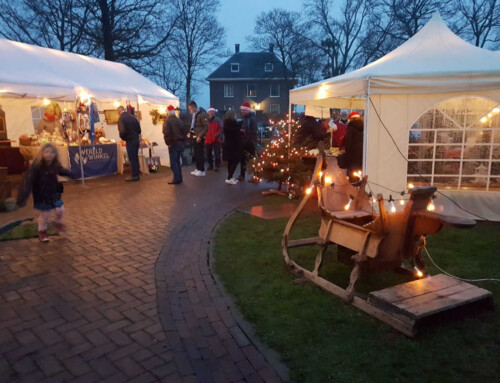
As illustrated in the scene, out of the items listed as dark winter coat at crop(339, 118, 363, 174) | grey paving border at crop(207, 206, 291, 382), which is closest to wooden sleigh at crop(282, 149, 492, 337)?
grey paving border at crop(207, 206, 291, 382)

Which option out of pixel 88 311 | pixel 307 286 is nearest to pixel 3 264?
pixel 88 311

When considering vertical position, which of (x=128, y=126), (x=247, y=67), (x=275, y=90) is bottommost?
(x=128, y=126)

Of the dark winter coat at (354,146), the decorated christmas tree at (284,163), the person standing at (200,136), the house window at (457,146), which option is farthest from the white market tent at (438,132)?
the person standing at (200,136)

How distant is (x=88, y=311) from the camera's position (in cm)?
380

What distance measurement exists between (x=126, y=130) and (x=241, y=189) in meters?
3.77

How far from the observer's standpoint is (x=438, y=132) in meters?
7.18

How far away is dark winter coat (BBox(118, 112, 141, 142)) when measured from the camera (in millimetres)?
11148

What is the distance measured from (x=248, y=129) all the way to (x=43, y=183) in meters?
6.69

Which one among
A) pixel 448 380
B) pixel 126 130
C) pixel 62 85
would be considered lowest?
pixel 448 380

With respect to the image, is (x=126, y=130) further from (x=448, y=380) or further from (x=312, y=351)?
(x=448, y=380)

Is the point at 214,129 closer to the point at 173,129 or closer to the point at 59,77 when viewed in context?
the point at 173,129

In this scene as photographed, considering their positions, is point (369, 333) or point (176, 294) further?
point (176, 294)

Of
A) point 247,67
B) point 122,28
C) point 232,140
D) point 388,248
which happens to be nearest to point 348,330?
point 388,248

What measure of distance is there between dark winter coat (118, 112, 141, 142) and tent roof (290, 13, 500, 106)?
19.1 feet
